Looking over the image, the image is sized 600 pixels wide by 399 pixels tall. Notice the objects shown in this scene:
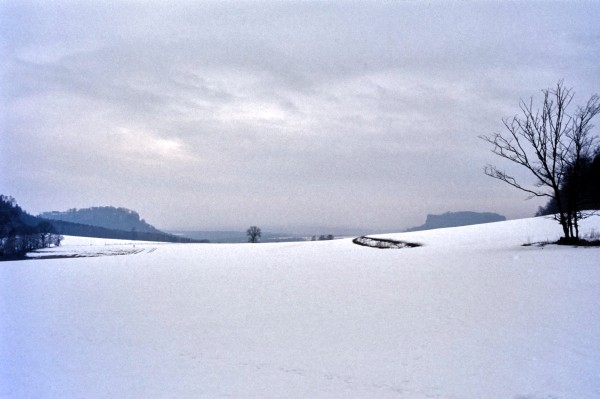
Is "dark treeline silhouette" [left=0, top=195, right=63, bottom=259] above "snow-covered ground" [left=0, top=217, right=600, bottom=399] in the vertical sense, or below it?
above

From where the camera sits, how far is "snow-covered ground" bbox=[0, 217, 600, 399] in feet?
25.4

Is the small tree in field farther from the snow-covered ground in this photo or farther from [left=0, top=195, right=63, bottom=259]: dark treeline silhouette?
the snow-covered ground

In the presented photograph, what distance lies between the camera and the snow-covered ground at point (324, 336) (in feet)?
25.4

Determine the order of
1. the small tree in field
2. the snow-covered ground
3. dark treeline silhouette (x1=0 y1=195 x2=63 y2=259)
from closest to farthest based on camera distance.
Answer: the snow-covered ground → dark treeline silhouette (x1=0 y1=195 x2=63 y2=259) → the small tree in field

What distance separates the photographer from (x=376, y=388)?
24.6ft

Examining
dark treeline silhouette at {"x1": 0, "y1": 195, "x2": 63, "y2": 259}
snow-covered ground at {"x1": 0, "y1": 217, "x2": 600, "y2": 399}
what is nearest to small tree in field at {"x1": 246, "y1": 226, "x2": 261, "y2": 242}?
dark treeline silhouette at {"x1": 0, "y1": 195, "x2": 63, "y2": 259}

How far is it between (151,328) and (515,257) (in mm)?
18465

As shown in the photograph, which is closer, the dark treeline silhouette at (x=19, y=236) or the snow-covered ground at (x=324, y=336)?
the snow-covered ground at (x=324, y=336)

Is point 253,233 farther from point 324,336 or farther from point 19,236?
point 324,336

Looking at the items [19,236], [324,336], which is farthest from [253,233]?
[324,336]

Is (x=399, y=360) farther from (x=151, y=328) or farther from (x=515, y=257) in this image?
(x=515, y=257)

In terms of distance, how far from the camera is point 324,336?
411 inches

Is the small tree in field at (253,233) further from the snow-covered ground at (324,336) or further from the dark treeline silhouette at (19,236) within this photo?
the snow-covered ground at (324,336)

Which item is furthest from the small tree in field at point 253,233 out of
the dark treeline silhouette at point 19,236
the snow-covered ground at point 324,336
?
the snow-covered ground at point 324,336
